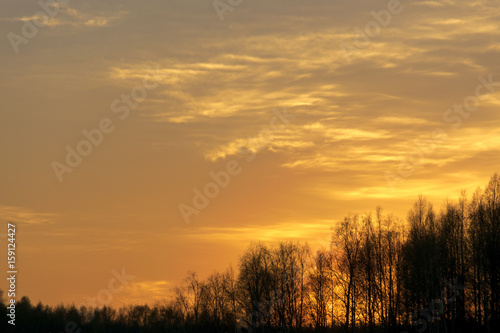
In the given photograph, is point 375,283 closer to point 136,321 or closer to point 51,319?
point 136,321

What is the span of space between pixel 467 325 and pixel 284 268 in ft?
105

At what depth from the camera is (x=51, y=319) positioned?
168375mm

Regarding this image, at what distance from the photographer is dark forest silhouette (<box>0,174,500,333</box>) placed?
7750 cm

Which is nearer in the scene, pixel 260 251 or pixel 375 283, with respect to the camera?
pixel 375 283

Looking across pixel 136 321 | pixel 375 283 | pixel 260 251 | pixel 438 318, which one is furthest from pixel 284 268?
pixel 136 321

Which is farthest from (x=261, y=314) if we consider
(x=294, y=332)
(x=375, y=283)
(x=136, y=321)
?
(x=136, y=321)

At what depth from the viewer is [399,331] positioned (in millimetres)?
83438

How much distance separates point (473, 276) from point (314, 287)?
24.5m

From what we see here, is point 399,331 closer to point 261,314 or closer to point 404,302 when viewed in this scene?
point 404,302

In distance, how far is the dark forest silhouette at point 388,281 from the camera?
3051 inches

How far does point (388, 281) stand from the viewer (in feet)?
290

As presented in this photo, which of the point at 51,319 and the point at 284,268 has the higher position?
the point at 284,268

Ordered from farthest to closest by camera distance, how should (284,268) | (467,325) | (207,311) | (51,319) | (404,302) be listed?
1. (51,319)
2. (207,311)
3. (284,268)
4. (404,302)
5. (467,325)

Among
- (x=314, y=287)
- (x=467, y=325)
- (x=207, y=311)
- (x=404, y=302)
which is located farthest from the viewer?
(x=207, y=311)
